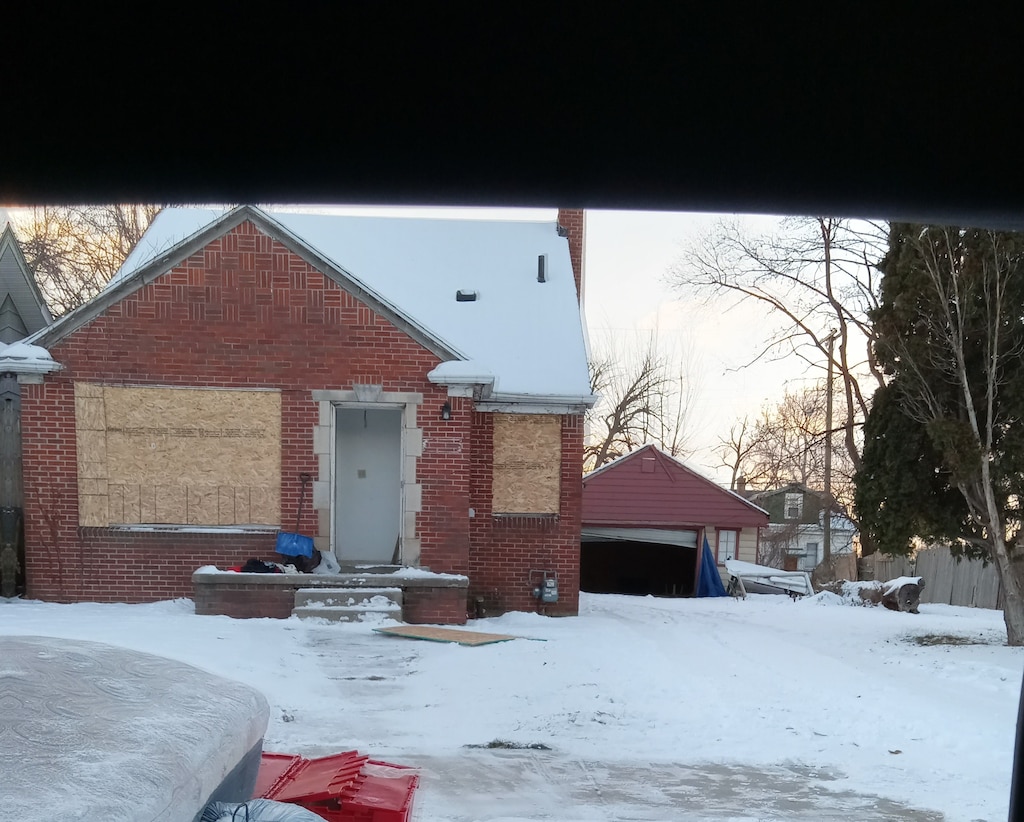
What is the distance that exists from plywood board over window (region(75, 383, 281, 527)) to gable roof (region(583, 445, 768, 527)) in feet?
39.9

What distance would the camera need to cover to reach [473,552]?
43.2ft

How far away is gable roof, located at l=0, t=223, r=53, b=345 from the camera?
16484 mm

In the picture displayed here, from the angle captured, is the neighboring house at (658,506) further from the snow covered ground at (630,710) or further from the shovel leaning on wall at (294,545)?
the shovel leaning on wall at (294,545)

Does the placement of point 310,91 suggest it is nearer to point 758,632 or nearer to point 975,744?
point 975,744

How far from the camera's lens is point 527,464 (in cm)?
1327

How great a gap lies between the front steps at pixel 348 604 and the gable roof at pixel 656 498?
12.1 metres

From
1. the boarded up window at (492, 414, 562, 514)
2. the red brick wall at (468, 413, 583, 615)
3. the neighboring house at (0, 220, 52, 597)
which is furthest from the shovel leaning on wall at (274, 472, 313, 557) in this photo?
the neighboring house at (0, 220, 52, 597)

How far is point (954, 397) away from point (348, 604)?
8.15m

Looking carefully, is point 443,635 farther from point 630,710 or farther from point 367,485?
point 367,485

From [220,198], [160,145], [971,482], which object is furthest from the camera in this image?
[971,482]

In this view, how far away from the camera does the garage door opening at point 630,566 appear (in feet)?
81.7

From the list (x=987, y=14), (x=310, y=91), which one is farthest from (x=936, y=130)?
(x=310, y=91)

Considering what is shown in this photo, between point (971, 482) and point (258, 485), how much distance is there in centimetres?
894

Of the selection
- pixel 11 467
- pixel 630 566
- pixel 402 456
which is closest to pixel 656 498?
pixel 630 566
